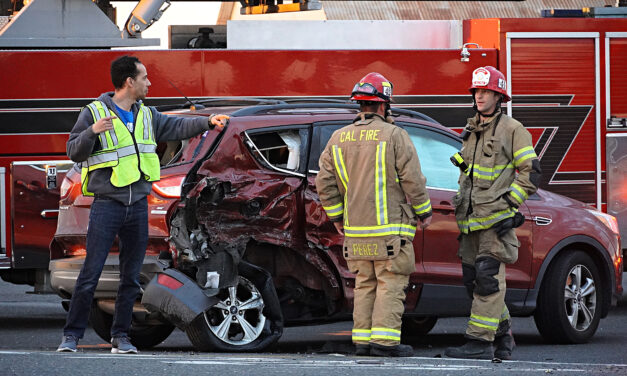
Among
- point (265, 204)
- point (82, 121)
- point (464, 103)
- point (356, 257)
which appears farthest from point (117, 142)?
point (464, 103)

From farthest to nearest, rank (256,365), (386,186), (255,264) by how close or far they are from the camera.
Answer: (255,264) → (386,186) → (256,365)

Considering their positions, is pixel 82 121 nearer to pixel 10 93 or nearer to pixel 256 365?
pixel 256 365

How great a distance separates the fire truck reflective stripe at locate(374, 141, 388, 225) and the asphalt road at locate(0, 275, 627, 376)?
846mm

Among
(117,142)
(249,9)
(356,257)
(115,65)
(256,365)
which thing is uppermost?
(249,9)

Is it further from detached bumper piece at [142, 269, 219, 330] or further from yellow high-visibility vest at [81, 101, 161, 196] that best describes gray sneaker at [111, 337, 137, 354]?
yellow high-visibility vest at [81, 101, 161, 196]

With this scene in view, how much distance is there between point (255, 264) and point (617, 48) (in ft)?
Result: 16.7

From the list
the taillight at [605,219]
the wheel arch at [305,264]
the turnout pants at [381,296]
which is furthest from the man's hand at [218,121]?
the taillight at [605,219]

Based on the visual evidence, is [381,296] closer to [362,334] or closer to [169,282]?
[362,334]

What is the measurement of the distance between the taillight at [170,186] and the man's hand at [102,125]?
0.61m

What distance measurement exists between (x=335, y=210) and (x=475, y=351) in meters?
1.21

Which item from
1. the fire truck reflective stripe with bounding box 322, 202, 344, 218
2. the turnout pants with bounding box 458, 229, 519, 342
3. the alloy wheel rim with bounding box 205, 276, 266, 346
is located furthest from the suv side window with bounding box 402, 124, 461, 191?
the alloy wheel rim with bounding box 205, 276, 266, 346

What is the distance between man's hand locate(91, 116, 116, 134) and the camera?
286 inches

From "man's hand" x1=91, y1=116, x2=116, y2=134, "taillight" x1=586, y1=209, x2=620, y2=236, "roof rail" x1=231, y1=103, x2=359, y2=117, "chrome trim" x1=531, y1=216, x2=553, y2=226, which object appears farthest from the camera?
"taillight" x1=586, y1=209, x2=620, y2=236

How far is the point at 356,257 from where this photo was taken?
7551 mm
